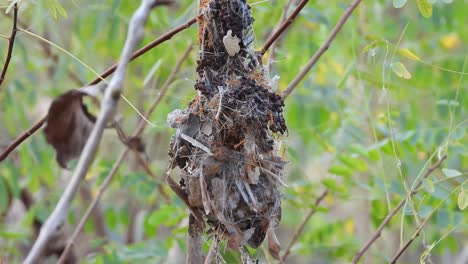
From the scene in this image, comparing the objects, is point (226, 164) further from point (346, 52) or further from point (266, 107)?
point (346, 52)

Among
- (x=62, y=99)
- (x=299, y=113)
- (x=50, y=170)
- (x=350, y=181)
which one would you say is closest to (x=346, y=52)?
(x=299, y=113)

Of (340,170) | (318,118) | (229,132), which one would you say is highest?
(318,118)

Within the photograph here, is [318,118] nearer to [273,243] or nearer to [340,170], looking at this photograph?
[340,170]

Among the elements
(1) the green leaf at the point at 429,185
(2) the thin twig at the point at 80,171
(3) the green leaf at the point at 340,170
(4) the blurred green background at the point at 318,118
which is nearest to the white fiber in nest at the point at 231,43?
(4) the blurred green background at the point at 318,118

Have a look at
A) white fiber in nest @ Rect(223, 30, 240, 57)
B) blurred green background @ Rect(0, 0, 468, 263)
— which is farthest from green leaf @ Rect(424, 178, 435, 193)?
white fiber in nest @ Rect(223, 30, 240, 57)

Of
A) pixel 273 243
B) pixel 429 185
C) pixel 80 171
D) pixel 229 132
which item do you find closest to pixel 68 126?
pixel 229 132
